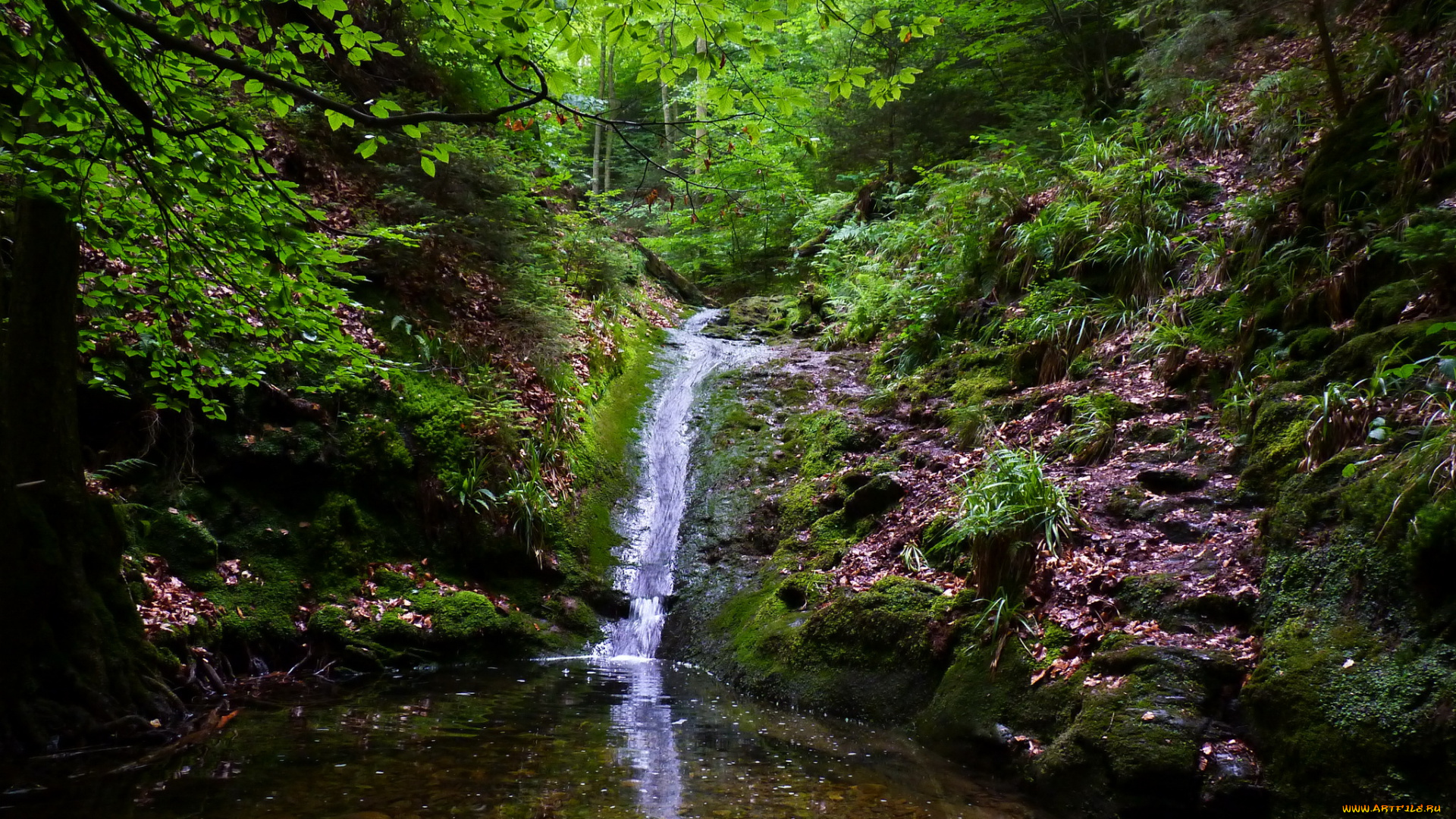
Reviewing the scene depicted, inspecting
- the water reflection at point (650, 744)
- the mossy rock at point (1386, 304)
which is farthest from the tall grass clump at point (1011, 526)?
the water reflection at point (650, 744)

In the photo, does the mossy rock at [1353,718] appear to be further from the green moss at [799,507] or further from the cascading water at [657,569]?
the green moss at [799,507]

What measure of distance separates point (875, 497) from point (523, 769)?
4.50 m

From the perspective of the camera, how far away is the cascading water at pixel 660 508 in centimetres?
812

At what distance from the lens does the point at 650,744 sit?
480 centimetres

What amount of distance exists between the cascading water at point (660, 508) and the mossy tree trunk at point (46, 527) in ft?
14.7

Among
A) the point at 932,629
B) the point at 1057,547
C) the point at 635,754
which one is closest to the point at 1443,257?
the point at 1057,547

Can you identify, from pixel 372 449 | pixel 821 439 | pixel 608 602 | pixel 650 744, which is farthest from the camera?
pixel 821 439

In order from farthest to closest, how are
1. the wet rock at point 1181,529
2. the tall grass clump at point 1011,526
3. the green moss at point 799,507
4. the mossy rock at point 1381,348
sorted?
the green moss at point 799,507, the tall grass clump at point 1011,526, the wet rock at point 1181,529, the mossy rock at point 1381,348

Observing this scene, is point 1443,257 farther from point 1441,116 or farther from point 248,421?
point 248,421

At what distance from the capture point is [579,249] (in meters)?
11.4

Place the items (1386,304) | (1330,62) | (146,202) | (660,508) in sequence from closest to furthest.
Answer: (146,202)
(1386,304)
(1330,62)
(660,508)

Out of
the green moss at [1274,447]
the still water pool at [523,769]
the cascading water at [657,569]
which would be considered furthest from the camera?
the green moss at [1274,447]

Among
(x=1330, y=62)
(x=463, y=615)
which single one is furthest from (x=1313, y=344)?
(x=463, y=615)

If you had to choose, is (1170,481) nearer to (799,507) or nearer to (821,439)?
(799,507)
